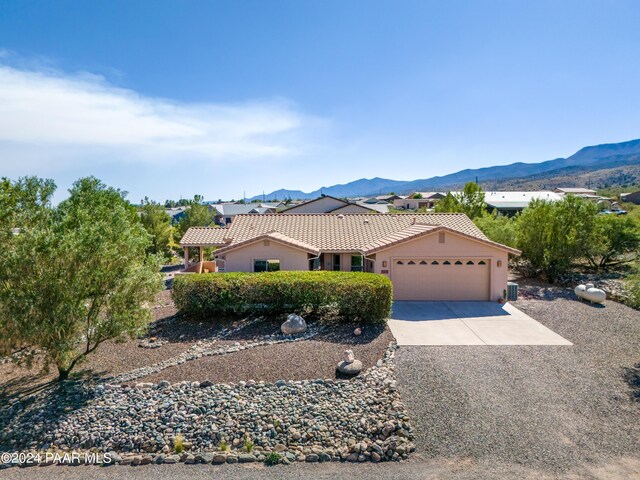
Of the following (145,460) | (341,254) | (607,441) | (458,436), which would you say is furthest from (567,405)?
(341,254)

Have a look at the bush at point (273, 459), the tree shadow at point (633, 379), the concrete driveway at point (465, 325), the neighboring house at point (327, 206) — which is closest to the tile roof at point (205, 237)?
the concrete driveway at point (465, 325)

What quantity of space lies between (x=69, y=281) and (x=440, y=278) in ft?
46.9

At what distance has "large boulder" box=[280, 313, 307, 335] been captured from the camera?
41.8 ft

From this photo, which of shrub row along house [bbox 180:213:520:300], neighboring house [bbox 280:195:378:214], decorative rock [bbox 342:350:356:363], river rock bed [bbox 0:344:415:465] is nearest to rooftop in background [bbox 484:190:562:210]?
neighboring house [bbox 280:195:378:214]

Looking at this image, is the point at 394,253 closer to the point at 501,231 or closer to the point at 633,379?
the point at 633,379

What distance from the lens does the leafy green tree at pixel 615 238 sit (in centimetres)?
Answer: 2291

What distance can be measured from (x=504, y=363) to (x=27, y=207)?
14.3 meters

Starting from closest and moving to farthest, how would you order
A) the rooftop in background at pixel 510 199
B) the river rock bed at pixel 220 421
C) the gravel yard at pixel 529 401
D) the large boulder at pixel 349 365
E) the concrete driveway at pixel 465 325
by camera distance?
1. the gravel yard at pixel 529 401
2. the river rock bed at pixel 220 421
3. the large boulder at pixel 349 365
4. the concrete driveway at pixel 465 325
5. the rooftop in background at pixel 510 199

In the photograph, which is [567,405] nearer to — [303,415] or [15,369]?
[303,415]

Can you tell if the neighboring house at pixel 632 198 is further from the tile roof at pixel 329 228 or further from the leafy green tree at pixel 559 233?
the tile roof at pixel 329 228

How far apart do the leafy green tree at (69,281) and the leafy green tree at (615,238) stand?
2381cm

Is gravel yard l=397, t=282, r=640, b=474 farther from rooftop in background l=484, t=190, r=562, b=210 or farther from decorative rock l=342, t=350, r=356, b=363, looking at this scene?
rooftop in background l=484, t=190, r=562, b=210

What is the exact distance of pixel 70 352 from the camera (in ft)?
31.1

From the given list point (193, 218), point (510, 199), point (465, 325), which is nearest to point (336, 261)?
point (465, 325)
